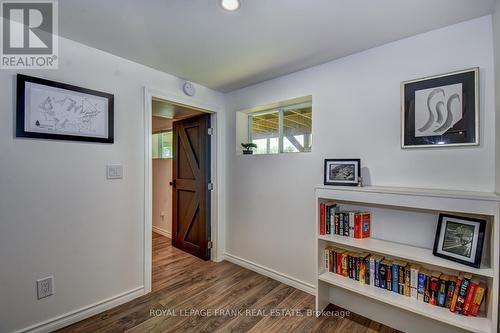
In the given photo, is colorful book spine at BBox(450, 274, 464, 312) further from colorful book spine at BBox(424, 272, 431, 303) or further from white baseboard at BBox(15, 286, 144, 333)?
white baseboard at BBox(15, 286, 144, 333)

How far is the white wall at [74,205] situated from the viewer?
155cm

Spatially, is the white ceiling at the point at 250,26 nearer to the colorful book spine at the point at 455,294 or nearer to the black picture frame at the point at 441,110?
the black picture frame at the point at 441,110

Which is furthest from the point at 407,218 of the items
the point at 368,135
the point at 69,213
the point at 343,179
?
the point at 69,213

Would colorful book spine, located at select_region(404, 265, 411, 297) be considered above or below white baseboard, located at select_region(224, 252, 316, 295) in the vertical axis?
above

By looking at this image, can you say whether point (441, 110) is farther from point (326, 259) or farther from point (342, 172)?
point (326, 259)

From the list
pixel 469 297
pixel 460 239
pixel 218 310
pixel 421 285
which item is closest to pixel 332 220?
pixel 421 285

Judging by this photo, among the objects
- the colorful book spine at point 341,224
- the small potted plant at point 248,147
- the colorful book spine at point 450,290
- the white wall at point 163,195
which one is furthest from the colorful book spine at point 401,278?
the white wall at point 163,195

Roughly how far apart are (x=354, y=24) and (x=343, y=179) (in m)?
1.17

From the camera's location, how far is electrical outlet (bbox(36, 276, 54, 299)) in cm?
166

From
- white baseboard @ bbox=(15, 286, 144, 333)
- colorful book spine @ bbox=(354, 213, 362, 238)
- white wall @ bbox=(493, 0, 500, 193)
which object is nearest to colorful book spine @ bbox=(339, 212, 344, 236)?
colorful book spine @ bbox=(354, 213, 362, 238)

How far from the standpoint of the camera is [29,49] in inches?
64.8

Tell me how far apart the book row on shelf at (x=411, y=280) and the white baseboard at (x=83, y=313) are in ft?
6.11

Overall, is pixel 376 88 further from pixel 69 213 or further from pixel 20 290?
pixel 20 290

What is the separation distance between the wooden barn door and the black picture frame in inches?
87.9
